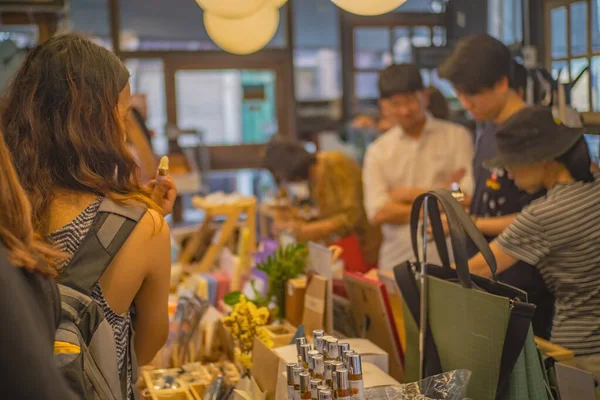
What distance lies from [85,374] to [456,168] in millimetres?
2632

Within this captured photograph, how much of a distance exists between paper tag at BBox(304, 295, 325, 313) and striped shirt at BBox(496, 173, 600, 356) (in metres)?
0.62

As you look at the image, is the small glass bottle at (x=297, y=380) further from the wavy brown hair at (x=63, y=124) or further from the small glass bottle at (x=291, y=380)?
the wavy brown hair at (x=63, y=124)

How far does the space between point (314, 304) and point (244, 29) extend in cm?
138

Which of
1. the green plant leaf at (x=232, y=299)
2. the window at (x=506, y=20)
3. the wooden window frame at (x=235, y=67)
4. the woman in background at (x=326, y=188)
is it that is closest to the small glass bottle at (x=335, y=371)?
the green plant leaf at (x=232, y=299)

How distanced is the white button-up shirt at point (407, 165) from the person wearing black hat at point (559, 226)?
127 centimetres

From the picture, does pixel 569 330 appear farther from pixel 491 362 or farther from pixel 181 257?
pixel 181 257

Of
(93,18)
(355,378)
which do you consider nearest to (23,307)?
(355,378)

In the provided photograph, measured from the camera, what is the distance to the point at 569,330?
223 centimetres

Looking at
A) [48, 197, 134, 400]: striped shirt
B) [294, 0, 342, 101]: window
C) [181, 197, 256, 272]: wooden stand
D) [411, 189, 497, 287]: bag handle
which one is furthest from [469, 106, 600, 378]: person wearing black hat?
[294, 0, 342, 101]: window

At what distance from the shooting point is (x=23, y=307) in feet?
3.14

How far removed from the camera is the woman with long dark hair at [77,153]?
5.19ft

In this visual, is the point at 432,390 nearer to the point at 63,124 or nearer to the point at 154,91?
the point at 63,124

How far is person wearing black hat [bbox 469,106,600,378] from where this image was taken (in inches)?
83.2

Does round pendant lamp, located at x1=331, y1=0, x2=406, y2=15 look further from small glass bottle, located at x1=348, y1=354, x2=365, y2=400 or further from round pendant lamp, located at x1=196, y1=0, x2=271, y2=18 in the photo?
small glass bottle, located at x1=348, y1=354, x2=365, y2=400
